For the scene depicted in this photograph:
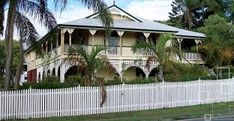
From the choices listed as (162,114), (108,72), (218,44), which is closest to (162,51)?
(162,114)

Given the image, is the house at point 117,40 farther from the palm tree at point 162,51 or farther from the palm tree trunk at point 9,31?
the palm tree trunk at point 9,31

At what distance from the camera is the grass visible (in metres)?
23.0

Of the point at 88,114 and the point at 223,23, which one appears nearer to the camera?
the point at 88,114

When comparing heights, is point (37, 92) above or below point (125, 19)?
below

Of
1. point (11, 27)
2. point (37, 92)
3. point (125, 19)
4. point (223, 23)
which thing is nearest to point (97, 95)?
point (37, 92)

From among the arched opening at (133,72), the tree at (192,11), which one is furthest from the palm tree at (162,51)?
the tree at (192,11)

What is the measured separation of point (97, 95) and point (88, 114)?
3.44 feet

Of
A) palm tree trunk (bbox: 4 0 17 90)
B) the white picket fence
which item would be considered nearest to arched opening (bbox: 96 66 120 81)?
the white picket fence

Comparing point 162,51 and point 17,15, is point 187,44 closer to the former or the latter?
point 162,51

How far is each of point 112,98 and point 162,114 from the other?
3004mm

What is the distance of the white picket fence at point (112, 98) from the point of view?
23609 mm

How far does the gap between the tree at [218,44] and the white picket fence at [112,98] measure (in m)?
11.3

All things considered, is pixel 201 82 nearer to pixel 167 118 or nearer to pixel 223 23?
pixel 167 118

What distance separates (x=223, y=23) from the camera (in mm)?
46531
